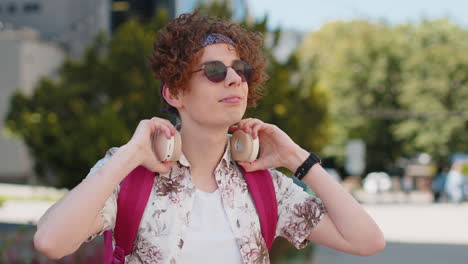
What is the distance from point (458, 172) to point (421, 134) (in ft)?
35.7

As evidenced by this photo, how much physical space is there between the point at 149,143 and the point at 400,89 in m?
40.9

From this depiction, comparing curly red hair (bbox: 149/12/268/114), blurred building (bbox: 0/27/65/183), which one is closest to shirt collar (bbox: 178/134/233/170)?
curly red hair (bbox: 149/12/268/114)

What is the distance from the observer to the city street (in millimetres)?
11445

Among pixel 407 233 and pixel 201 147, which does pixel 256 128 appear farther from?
pixel 407 233

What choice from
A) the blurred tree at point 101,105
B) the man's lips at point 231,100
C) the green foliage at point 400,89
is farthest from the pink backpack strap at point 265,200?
the green foliage at point 400,89

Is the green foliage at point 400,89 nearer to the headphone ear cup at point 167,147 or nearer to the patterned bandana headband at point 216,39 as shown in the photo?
the patterned bandana headband at point 216,39

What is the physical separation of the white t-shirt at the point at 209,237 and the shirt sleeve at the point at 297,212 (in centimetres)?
25

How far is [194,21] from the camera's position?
2393 millimetres

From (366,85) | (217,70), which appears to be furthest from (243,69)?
(366,85)

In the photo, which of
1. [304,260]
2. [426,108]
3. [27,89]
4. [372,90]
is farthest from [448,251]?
[372,90]

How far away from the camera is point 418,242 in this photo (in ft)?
45.3

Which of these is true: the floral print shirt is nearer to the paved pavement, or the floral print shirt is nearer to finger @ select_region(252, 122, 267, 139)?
finger @ select_region(252, 122, 267, 139)

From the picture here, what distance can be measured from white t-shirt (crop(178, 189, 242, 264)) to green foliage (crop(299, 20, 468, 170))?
36.3 m

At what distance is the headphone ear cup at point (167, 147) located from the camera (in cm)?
227
